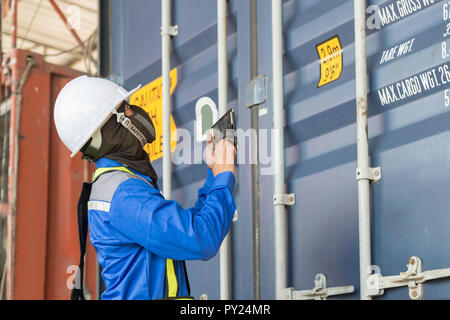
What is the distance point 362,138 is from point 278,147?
46 cm

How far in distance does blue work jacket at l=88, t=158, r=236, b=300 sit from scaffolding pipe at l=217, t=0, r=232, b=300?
56cm

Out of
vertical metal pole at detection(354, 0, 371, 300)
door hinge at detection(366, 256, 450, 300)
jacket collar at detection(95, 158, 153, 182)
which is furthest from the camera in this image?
jacket collar at detection(95, 158, 153, 182)

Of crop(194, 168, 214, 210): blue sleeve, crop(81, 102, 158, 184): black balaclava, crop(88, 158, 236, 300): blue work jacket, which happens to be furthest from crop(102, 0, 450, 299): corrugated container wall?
crop(81, 102, 158, 184): black balaclava

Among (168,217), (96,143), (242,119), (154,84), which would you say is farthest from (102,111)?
(154,84)

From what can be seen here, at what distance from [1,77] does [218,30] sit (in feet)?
8.30

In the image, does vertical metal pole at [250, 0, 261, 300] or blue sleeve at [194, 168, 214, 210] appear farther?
vertical metal pole at [250, 0, 261, 300]

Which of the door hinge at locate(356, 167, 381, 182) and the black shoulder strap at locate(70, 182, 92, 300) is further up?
the door hinge at locate(356, 167, 381, 182)

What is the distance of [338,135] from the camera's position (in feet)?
9.14

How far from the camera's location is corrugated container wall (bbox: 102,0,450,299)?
245 cm

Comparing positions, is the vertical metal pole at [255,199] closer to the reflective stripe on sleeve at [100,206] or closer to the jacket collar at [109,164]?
the jacket collar at [109,164]

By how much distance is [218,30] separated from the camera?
3.33 meters

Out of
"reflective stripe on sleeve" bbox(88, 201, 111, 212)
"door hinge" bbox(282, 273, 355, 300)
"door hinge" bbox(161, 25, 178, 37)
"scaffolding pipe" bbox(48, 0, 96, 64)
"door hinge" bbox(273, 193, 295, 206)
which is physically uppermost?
"scaffolding pipe" bbox(48, 0, 96, 64)

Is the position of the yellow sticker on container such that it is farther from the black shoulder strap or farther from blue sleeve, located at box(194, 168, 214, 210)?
the black shoulder strap
